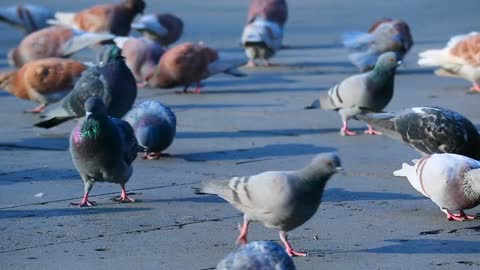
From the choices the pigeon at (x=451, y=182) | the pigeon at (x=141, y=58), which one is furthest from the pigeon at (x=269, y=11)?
the pigeon at (x=451, y=182)

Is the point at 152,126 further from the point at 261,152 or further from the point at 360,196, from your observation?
the point at 360,196

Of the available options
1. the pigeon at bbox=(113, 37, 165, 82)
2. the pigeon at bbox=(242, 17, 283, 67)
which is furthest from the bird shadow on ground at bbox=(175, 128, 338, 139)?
the pigeon at bbox=(242, 17, 283, 67)

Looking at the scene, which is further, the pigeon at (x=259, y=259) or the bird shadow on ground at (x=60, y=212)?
the bird shadow on ground at (x=60, y=212)

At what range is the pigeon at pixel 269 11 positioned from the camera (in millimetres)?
17047

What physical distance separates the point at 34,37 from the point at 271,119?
3.84m

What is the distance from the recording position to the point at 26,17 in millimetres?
18625

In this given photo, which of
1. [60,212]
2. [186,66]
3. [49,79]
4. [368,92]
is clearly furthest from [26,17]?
[60,212]

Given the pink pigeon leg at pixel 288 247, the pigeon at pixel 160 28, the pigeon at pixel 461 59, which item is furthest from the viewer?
the pigeon at pixel 160 28

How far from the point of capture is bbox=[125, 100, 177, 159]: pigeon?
9797 millimetres

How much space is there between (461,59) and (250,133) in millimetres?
3112

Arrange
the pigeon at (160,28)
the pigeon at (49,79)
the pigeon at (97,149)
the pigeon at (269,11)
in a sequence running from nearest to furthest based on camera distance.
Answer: the pigeon at (97,149)
the pigeon at (49,79)
the pigeon at (269,11)
the pigeon at (160,28)

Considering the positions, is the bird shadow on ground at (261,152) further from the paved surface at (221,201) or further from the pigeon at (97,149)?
the pigeon at (97,149)

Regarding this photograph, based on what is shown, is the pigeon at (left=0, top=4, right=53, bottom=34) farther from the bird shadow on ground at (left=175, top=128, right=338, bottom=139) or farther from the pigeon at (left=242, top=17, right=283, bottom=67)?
the bird shadow on ground at (left=175, top=128, right=338, bottom=139)

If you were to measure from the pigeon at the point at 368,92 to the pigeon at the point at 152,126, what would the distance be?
1762 mm
